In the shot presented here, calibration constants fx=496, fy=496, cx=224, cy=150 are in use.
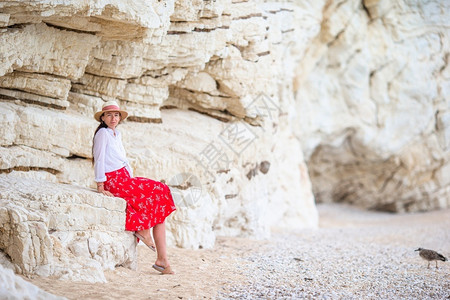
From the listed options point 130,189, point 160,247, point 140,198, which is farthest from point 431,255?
point 130,189

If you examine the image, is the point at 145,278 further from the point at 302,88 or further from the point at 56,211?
the point at 302,88

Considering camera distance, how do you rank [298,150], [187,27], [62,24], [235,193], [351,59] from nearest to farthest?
1. [62,24]
2. [187,27]
3. [235,193]
4. [298,150]
5. [351,59]

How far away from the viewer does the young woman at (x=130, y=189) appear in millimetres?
5176

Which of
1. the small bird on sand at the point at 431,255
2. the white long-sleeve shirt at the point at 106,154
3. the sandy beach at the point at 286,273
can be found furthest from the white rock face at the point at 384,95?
the white long-sleeve shirt at the point at 106,154

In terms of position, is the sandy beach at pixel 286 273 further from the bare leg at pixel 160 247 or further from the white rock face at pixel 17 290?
the white rock face at pixel 17 290

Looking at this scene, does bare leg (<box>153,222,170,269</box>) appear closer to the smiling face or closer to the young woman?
the young woman

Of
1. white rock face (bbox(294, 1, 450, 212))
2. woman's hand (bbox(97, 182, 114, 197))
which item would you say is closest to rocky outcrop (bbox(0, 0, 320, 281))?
woman's hand (bbox(97, 182, 114, 197))

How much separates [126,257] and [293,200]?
7347mm

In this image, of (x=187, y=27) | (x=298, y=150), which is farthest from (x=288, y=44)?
(x=187, y=27)

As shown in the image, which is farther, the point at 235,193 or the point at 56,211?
the point at 235,193

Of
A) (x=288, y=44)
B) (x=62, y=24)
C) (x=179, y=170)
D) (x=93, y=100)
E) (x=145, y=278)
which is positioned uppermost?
(x=288, y=44)

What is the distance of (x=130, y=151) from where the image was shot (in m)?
6.95

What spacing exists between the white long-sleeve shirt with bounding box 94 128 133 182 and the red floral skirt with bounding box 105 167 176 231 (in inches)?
3.1

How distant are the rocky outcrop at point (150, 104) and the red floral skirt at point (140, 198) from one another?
181mm
